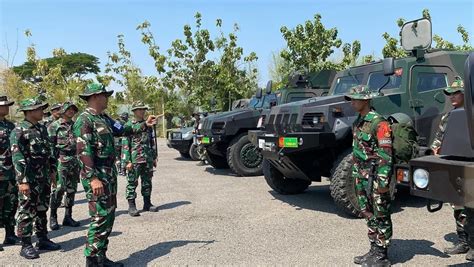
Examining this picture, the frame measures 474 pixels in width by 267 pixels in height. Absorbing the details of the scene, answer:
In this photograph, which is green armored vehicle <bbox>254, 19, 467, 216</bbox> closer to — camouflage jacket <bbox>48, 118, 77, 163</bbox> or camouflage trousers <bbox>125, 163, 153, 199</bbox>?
camouflage trousers <bbox>125, 163, 153, 199</bbox>

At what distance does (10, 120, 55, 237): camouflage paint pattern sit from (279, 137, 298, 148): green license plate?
278cm

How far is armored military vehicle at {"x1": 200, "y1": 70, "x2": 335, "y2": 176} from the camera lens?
9680mm

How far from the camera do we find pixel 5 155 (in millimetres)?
5043

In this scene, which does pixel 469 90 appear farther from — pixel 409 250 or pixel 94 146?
pixel 94 146

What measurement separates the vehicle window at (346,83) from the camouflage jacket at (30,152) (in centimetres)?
436

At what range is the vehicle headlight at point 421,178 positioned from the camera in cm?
282

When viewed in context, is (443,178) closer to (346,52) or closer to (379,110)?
(379,110)

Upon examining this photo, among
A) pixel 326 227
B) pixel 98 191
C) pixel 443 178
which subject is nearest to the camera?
pixel 443 178

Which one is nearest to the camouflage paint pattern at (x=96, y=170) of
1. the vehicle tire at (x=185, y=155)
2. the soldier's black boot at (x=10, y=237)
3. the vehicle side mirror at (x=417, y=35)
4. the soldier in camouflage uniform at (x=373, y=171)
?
the soldier's black boot at (x=10, y=237)

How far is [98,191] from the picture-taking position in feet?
12.8

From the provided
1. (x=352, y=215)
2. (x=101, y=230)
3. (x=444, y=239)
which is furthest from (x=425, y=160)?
(x=352, y=215)

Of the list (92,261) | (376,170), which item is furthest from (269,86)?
(92,261)

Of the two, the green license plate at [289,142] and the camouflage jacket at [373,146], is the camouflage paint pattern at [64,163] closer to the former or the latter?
the green license plate at [289,142]

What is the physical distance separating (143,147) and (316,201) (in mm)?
2699
